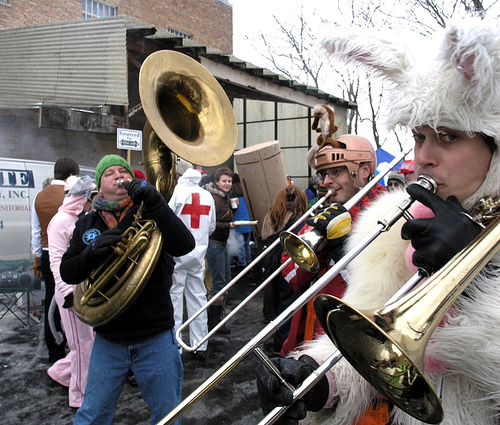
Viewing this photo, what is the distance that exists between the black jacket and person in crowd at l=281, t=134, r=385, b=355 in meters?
0.72

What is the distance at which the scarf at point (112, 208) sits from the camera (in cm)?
271

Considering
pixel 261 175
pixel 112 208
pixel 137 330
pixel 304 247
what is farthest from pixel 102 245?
Result: pixel 261 175

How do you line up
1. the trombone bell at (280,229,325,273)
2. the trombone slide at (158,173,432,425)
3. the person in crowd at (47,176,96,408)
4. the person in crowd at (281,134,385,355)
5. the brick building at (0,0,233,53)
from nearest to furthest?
the trombone slide at (158,173,432,425)
the trombone bell at (280,229,325,273)
the person in crowd at (281,134,385,355)
the person in crowd at (47,176,96,408)
the brick building at (0,0,233,53)

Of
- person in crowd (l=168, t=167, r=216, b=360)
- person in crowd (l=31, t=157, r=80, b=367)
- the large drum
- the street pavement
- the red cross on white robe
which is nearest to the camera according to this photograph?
the street pavement

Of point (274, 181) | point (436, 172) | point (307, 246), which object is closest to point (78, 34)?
point (274, 181)

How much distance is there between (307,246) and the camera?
1812 millimetres

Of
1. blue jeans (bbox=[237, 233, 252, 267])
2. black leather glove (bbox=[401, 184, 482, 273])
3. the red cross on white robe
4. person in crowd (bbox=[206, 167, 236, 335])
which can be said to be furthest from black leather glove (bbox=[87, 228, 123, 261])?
blue jeans (bbox=[237, 233, 252, 267])

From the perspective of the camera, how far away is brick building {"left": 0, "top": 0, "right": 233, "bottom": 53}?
40.5 feet

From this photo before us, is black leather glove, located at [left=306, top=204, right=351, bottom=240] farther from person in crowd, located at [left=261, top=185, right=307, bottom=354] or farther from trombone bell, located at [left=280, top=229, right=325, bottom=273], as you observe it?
person in crowd, located at [left=261, top=185, right=307, bottom=354]

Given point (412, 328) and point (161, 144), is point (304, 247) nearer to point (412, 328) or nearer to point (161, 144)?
point (412, 328)

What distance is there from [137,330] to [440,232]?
6.20 ft

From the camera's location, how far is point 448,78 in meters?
1.17

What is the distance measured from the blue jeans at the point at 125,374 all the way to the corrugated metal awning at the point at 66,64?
4.97 meters

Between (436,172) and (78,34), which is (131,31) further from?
(436,172)
